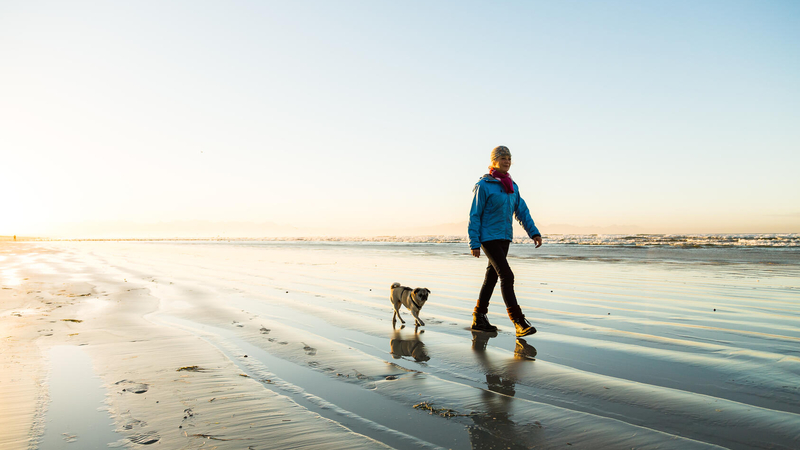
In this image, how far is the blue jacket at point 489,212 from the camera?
6.25 metres

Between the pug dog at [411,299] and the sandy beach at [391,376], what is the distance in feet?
0.75

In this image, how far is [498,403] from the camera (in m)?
3.42

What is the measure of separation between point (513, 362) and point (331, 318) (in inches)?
135

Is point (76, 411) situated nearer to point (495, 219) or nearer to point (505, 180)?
point (495, 219)

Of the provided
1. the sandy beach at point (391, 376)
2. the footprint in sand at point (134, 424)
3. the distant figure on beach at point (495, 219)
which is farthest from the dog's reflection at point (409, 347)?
the footprint in sand at point (134, 424)

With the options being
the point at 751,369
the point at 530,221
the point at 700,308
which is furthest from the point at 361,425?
the point at 700,308

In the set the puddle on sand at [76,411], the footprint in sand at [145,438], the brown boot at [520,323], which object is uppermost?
the brown boot at [520,323]

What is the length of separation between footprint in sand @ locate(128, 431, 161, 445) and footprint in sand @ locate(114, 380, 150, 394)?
0.93 meters

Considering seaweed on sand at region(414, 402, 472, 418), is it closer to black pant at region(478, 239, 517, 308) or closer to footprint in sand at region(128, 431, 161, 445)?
footprint in sand at region(128, 431, 161, 445)

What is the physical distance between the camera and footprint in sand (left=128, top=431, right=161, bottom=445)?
2738mm

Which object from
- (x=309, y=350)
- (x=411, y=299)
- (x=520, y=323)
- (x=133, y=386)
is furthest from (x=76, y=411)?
(x=520, y=323)

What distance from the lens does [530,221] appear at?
22.1 ft

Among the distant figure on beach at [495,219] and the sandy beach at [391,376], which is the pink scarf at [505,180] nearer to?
the distant figure on beach at [495,219]

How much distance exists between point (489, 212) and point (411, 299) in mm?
1836
